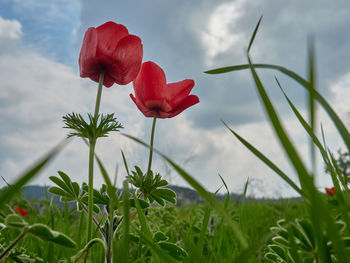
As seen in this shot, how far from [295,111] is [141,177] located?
0.45 metres

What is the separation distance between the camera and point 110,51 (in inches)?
35.8

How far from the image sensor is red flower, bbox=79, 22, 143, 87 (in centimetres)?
89

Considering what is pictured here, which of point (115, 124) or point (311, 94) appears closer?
point (311, 94)

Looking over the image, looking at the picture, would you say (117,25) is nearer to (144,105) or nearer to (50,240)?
(144,105)

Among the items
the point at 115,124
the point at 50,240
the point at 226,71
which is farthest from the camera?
the point at 115,124

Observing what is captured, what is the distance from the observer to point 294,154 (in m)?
0.38

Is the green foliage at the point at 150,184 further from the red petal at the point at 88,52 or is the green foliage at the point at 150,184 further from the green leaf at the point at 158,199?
the red petal at the point at 88,52

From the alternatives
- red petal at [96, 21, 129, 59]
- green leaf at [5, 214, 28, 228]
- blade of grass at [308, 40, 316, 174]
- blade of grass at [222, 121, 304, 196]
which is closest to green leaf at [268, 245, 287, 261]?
blade of grass at [222, 121, 304, 196]

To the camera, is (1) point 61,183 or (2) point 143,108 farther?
(2) point 143,108

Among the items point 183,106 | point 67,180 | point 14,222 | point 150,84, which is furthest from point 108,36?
point 14,222

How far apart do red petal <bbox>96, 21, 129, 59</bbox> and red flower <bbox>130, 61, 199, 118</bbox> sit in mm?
144

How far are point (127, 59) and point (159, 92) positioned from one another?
166 millimetres

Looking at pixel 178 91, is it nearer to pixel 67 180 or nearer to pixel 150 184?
pixel 150 184

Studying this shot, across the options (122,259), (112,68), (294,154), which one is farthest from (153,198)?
(294,154)
